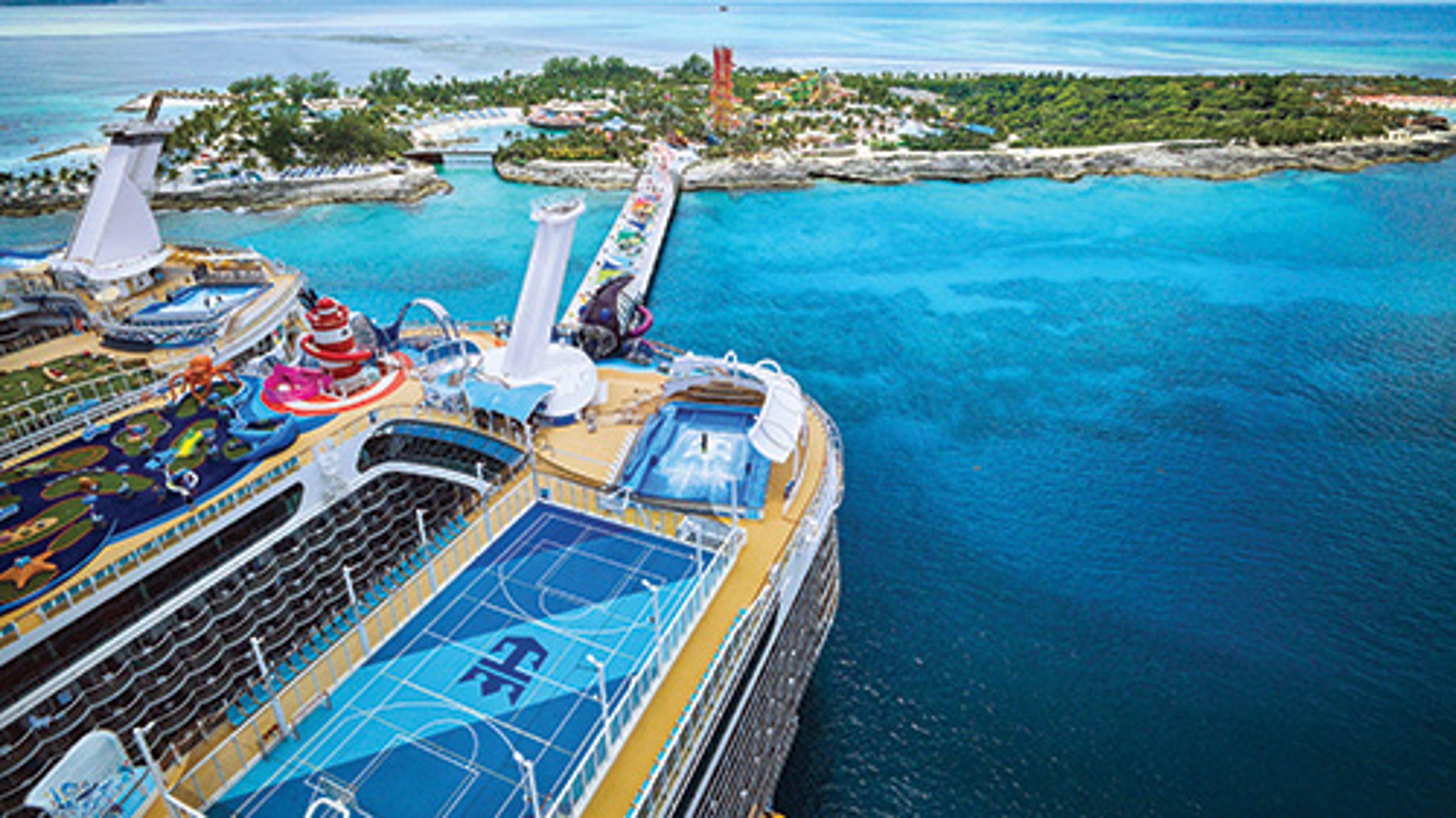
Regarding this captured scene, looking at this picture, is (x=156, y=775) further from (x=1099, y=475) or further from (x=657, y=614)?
(x=1099, y=475)

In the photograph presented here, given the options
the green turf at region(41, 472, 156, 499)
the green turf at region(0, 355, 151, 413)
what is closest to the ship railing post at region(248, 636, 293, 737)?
the green turf at region(41, 472, 156, 499)

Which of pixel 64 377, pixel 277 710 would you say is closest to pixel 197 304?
pixel 64 377

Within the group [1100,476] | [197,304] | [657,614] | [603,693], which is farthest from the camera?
[1100,476]

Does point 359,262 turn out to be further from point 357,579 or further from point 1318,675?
point 1318,675

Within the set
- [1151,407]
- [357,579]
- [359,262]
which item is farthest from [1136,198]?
[357,579]

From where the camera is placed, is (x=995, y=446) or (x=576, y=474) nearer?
(x=576, y=474)
